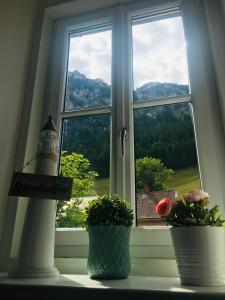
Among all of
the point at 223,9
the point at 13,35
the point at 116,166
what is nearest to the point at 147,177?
the point at 116,166

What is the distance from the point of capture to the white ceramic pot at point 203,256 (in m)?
0.70

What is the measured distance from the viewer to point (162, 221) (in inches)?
41.3

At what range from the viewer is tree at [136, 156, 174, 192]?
111 cm

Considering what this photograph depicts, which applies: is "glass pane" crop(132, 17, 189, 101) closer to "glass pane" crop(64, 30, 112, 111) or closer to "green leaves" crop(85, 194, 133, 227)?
"glass pane" crop(64, 30, 112, 111)

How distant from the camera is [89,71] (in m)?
1.45

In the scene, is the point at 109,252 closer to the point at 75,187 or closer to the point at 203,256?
the point at 203,256

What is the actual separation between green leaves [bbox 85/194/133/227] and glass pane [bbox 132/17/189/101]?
0.58 metres

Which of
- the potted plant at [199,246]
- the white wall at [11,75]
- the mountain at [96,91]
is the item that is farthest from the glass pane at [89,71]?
the potted plant at [199,246]

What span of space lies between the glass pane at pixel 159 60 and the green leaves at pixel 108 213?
582mm

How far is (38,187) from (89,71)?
78cm

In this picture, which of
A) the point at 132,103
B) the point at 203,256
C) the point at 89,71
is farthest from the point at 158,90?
the point at 203,256

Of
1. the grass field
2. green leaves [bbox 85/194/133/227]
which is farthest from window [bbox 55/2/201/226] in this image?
green leaves [bbox 85/194/133/227]

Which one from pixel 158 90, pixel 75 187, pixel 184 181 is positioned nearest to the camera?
pixel 184 181

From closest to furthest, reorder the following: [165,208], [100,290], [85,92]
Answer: [100,290]
[165,208]
[85,92]
